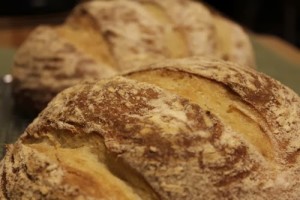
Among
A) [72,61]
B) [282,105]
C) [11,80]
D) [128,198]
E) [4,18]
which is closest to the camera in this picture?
[128,198]

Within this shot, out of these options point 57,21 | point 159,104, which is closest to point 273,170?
point 159,104

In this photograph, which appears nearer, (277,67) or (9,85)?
(9,85)

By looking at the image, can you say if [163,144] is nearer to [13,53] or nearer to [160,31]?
[160,31]

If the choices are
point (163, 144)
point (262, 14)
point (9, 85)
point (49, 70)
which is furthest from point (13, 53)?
point (262, 14)

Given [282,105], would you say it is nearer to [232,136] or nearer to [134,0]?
[232,136]

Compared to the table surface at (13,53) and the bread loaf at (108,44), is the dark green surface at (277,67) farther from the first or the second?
the bread loaf at (108,44)

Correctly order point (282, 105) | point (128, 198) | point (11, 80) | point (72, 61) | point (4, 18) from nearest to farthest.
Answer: point (128, 198) < point (282, 105) < point (72, 61) < point (11, 80) < point (4, 18)

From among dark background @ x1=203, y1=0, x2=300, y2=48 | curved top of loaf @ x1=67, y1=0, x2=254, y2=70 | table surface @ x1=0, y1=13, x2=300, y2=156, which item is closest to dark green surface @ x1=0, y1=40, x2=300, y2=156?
table surface @ x1=0, y1=13, x2=300, y2=156
